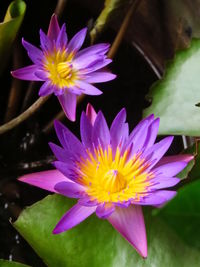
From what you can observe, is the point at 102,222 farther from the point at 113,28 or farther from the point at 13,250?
the point at 113,28

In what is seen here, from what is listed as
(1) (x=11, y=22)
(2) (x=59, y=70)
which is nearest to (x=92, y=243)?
(2) (x=59, y=70)

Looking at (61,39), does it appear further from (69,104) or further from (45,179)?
(45,179)

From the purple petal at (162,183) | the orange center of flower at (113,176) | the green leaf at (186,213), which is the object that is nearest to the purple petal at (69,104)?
the orange center of flower at (113,176)

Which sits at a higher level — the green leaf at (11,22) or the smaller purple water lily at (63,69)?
the green leaf at (11,22)

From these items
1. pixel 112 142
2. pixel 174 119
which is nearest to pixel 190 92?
pixel 174 119

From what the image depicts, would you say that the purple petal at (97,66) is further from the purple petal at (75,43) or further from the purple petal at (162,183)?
the purple petal at (162,183)
